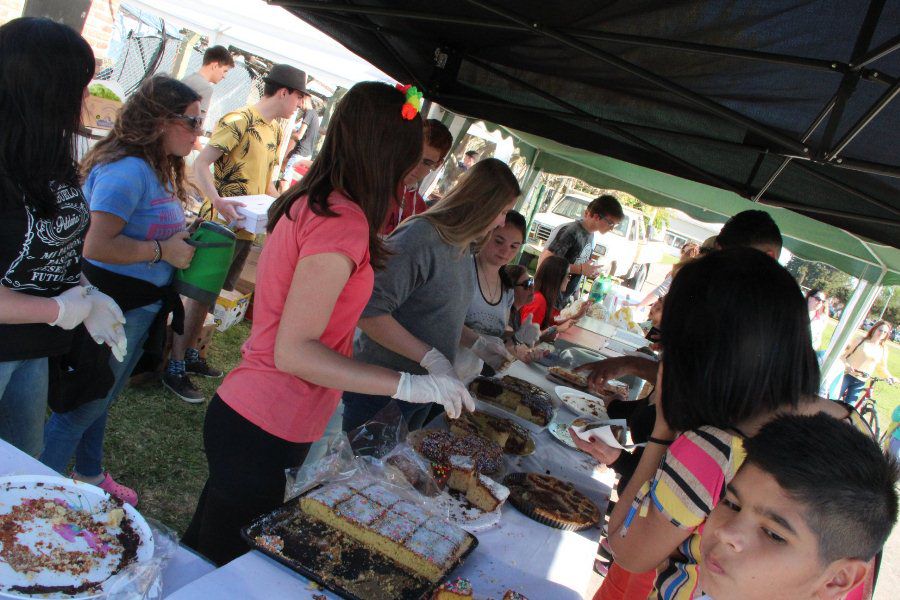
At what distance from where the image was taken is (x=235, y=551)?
1717mm

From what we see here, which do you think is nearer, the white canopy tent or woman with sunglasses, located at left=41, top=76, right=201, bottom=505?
woman with sunglasses, located at left=41, top=76, right=201, bottom=505

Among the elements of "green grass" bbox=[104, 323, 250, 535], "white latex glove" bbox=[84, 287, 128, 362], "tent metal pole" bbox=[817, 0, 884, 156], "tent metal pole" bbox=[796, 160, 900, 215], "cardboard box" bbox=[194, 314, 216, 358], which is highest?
"tent metal pole" bbox=[817, 0, 884, 156]

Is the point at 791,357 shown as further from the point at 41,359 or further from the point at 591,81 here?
the point at 591,81

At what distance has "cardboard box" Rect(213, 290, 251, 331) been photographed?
5.18 meters

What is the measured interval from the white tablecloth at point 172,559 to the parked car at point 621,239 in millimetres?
13085

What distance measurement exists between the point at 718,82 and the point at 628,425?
5.46 ft

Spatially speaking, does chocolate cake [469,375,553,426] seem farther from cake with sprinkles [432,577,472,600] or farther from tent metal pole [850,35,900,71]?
tent metal pole [850,35,900,71]

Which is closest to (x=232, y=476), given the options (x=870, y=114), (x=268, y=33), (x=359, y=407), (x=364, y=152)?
(x=359, y=407)

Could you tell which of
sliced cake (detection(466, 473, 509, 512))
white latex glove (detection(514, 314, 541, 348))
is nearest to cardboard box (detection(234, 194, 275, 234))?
white latex glove (detection(514, 314, 541, 348))

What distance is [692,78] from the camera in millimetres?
2861

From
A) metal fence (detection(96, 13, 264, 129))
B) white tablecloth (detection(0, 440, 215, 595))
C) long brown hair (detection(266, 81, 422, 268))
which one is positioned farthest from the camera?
→ metal fence (detection(96, 13, 264, 129))

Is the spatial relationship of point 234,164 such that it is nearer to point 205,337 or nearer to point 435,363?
point 205,337

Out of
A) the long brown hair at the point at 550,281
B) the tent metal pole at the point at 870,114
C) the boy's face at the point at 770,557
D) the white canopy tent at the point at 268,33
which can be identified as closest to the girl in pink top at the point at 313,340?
the boy's face at the point at 770,557

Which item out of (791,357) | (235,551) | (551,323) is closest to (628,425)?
(791,357)
